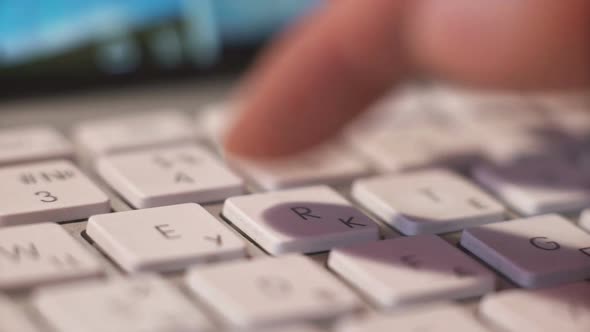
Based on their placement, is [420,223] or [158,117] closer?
[420,223]

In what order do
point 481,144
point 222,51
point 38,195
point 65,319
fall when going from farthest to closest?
point 222,51
point 481,144
point 38,195
point 65,319

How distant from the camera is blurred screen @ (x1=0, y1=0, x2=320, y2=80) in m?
Answer: 0.60

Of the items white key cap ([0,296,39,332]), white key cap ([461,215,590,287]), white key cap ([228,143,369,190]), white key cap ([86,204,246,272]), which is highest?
white key cap ([86,204,246,272])

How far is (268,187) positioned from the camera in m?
0.46

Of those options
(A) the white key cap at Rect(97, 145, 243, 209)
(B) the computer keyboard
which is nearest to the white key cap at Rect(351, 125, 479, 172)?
(B) the computer keyboard

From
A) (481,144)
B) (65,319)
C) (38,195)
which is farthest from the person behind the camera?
(481,144)

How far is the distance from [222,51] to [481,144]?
0.24 meters

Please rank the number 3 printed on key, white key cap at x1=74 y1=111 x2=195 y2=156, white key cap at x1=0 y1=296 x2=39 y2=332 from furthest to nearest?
white key cap at x1=74 y1=111 x2=195 y2=156
the number 3 printed on key
white key cap at x1=0 y1=296 x2=39 y2=332

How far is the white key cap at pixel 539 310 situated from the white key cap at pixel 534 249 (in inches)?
0.6

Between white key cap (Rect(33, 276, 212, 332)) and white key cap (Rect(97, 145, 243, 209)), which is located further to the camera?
white key cap (Rect(97, 145, 243, 209))

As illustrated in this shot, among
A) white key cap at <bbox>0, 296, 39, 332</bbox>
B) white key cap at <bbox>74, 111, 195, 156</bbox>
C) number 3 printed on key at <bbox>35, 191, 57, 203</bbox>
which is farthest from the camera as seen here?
white key cap at <bbox>74, 111, 195, 156</bbox>

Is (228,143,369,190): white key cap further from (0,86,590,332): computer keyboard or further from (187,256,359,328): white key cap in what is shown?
(187,256,359,328): white key cap

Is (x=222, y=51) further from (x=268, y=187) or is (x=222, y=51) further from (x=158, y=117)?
(x=268, y=187)

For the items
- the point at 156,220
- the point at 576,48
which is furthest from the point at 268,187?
the point at 576,48
